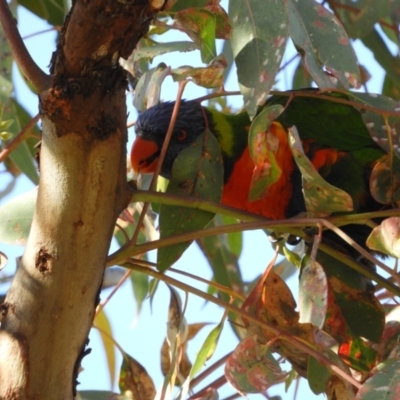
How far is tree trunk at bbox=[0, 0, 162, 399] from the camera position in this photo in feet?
2.45

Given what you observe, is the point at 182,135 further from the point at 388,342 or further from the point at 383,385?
the point at 383,385

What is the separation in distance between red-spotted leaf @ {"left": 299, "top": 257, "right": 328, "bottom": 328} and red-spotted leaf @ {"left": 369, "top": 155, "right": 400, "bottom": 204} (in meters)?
0.22

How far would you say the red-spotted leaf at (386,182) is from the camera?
3.23ft

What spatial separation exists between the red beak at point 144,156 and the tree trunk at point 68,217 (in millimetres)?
550

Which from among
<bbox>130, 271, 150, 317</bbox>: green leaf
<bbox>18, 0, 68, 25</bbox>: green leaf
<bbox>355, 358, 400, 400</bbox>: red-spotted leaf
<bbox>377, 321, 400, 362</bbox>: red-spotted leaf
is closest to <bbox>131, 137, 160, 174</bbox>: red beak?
<bbox>18, 0, 68, 25</bbox>: green leaf

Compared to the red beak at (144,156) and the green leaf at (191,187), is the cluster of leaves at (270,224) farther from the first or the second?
the red beak at (144,156)

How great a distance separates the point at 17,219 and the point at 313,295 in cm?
46

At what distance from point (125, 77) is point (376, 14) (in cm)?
86

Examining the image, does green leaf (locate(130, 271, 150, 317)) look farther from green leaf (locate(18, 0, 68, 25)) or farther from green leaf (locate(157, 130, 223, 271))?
green leaf (locate(157, 130, 223, 271))

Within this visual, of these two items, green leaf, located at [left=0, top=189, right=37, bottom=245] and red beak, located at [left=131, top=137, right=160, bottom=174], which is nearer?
green leaf, located at [left=0, top=189, right=37, bottom=245]

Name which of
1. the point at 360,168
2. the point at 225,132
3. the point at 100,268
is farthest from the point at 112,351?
the point at 100,268

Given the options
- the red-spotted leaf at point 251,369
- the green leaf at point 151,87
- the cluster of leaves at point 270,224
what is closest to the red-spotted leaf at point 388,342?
the cluster of leaves at point 270,224

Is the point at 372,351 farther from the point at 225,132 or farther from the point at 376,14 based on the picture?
the point at 376,14

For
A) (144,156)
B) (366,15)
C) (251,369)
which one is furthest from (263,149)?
(366,15)
